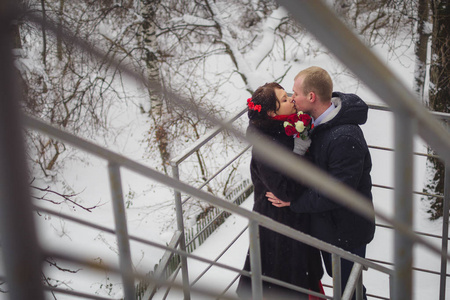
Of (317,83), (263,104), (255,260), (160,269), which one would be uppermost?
(317,83)

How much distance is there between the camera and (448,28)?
19.6ft

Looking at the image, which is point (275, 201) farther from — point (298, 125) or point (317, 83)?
point (317, 83)

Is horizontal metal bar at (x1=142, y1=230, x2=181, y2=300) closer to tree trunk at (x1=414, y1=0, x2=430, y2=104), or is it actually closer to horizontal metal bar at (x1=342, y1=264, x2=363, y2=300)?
horizontal metal bar at (x1=342, y1=264, x2=363, y2=300)

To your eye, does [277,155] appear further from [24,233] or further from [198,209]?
[198,209]

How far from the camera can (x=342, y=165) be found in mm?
2646

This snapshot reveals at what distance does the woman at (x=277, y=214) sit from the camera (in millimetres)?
2699

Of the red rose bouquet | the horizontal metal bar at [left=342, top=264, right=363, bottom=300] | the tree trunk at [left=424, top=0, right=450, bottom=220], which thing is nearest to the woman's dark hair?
the red rose bouquet

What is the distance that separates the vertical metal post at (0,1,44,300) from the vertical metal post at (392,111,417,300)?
0.43 metres

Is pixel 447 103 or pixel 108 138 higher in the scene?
pixel 108 138

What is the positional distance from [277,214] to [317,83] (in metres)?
0.71

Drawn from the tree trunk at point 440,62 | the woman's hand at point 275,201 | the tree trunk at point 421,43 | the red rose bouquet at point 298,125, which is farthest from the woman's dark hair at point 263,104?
the tree trunk at point 421,43

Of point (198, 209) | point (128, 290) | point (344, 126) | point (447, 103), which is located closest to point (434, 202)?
point (447, 103)

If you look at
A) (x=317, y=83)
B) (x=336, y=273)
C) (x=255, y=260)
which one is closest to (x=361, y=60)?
(x=255, y=260)

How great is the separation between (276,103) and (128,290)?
1.80m
